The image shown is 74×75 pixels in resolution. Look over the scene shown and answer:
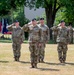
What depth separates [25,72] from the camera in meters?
14.5

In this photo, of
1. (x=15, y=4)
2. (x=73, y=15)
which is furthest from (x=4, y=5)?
(x=73, y=15)

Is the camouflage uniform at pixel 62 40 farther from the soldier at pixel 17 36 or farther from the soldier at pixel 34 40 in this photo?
the soldier at pixel 34 40

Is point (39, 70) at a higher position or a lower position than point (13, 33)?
lower

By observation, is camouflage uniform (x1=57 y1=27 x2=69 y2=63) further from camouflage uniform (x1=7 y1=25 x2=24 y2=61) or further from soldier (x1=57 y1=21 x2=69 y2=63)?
camouflage uniform (x1=7 y1=25 x2=24 y2=61)

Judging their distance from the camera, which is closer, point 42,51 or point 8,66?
point 8,66

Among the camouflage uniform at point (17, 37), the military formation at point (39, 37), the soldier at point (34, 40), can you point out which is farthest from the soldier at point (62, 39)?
the soldier at point (34, 40)

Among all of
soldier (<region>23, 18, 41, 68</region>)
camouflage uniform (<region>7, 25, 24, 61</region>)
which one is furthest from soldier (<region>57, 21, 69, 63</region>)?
soldier (<region>23, 18, 41, 68</region>)

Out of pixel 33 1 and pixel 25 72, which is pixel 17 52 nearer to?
pixel 25 72

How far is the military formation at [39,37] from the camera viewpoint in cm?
1565

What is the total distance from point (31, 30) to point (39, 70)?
1725 millimetres

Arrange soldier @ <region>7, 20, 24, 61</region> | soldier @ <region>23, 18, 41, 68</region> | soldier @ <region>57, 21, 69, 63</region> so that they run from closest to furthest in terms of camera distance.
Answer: soldier @ <region>23, 18, 41, 68</region> < soldier @ <region>57, 21, 69, 63</region> < soldier @ <region>7, 20, 24, 61</region>

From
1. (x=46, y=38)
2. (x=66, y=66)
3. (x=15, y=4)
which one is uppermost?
(x=15, y=4)

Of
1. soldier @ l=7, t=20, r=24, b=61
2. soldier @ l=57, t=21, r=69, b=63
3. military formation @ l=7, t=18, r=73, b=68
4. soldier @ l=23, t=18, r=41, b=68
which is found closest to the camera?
soldier @ l=23, t=18, r=41, b=68

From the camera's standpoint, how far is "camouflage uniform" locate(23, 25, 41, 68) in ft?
51.0
